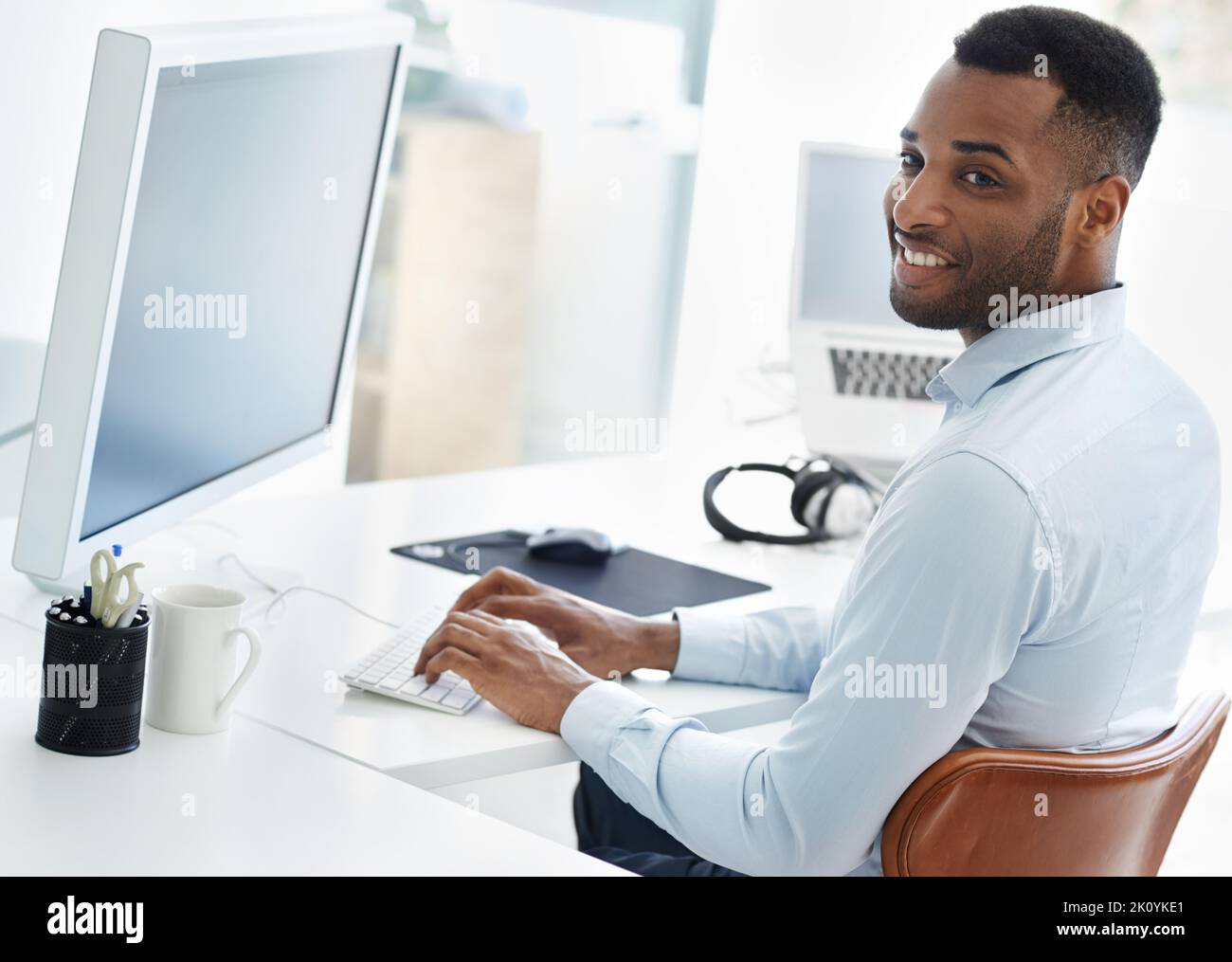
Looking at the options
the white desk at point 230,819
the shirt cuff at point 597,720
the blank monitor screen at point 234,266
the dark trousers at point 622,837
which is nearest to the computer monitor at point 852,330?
the dark trousers at point 622,837

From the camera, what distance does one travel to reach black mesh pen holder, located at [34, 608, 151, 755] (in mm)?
1080

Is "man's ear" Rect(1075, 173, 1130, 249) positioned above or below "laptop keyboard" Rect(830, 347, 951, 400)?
below

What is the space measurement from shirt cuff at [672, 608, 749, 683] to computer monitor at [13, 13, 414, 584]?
503 millimetres

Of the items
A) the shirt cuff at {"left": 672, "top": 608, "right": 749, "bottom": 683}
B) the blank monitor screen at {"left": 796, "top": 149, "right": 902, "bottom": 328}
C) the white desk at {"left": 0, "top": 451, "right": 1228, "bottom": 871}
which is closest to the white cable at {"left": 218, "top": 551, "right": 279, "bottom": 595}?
the white desk at {"left": 0, "top": 451, "right": 1228, "bottom": 871}

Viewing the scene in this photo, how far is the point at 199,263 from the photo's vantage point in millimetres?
1296

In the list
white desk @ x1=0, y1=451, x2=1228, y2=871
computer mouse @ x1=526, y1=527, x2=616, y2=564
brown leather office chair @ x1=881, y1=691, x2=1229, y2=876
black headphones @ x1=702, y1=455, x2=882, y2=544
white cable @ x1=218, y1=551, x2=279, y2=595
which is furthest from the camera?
black headphones @ x1=702, y1=455, x2=882, y2=544

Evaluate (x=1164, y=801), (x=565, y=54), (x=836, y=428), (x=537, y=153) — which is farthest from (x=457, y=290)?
(x=1164, y=801)

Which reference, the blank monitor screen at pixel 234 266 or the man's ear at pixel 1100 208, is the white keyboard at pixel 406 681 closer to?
the blank monitor screen at pixel 234 266

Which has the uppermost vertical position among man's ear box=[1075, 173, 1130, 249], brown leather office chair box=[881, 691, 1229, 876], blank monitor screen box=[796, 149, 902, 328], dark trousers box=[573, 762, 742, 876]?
blank monitor screen box=[796, 149, 902, 328]

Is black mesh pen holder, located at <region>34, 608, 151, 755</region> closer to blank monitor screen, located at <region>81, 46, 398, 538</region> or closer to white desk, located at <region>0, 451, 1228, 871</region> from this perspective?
white desk, located at <region>0, 451, 1228, 871</region>

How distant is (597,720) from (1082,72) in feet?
2.25

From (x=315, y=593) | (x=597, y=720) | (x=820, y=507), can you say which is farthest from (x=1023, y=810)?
(x=820, y=507)

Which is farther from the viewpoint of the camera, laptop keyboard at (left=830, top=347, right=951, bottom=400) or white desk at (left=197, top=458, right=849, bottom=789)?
laptop keyboard at (left=830, top=347, right=951, bottom=400)

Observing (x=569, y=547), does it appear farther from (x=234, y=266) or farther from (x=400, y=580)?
(x=234, y=266)
